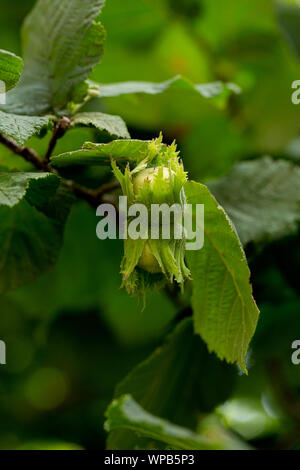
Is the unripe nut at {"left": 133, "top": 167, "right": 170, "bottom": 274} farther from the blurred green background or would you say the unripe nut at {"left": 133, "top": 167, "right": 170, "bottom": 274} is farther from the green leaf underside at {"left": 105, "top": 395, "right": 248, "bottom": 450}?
the blurred green background

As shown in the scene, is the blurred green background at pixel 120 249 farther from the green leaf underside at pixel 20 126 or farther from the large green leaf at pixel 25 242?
the green leaf underside at pixel 20 126

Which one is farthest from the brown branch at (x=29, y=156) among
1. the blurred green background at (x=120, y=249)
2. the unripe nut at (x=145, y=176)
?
the blurred green background at (x=120, y=249)

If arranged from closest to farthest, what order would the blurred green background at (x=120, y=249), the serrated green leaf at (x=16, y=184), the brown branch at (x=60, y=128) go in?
the serrated green leaf at (x=16, y=184)
the brown branch at (x=60, y=128)
the blurred green background at (x=120, y=249)

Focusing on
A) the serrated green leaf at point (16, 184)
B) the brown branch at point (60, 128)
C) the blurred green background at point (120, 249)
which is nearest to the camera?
the serrated green leaf at point (16, 184)

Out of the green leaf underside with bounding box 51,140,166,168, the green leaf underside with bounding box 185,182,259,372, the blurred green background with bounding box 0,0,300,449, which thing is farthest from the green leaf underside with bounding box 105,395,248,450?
the blurred green background with bounding box 0,0,300,449

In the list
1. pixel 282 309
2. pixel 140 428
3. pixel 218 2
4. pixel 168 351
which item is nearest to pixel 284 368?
pixel 282 309

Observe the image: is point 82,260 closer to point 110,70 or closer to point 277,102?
point 110,70
